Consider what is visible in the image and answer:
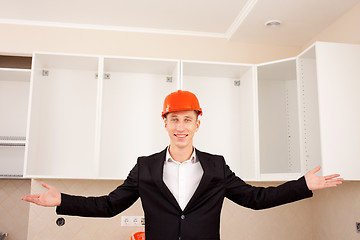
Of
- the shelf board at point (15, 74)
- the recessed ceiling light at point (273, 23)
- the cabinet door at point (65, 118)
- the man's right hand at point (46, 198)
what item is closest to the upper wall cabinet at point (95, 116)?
the cabinet door at point (65, 118)

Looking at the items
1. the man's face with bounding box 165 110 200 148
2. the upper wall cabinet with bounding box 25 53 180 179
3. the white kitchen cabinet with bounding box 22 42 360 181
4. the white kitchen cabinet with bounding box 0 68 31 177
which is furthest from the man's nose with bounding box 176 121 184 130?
the white kitchen cabinet with bounding box 0 68 31 177

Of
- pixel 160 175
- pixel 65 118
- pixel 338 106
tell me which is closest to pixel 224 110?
pixel 338 106

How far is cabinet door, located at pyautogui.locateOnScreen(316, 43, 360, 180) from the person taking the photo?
200cm

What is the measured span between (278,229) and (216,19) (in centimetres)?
176

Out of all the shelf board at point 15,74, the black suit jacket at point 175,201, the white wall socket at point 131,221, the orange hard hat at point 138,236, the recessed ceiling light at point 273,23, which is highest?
the recessed ceiling light at point 273,23

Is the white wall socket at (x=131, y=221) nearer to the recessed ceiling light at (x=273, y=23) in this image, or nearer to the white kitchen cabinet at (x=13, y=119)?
the white kitchen cabinet at (x=13, y=119)

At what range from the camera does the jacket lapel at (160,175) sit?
5.00 ft

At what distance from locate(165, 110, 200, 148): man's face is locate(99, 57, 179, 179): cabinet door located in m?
1.02

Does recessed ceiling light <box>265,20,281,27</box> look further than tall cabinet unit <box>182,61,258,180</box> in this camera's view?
No

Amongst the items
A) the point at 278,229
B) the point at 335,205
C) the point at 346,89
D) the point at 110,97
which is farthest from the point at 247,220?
the point at 110,97

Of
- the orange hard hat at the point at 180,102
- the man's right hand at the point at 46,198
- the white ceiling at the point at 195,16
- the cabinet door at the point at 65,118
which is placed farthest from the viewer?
the cabinet door at the point at 65,118

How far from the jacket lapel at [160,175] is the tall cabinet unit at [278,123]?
1378 millimetres

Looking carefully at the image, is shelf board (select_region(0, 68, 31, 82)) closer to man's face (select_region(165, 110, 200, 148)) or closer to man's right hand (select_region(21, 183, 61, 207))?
man's right hand (select_region(21, 183, 61, 207))

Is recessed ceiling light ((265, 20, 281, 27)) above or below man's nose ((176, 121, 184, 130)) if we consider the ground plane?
above
